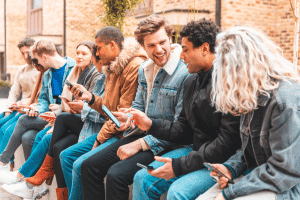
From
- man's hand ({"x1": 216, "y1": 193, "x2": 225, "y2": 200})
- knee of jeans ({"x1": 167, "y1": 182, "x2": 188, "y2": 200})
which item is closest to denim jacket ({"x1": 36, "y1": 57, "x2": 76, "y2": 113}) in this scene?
knee of jeans ({"x1": 167, "y1": 182, "x2": 188, "y2": 200})

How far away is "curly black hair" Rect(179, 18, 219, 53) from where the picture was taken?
7.95 ft

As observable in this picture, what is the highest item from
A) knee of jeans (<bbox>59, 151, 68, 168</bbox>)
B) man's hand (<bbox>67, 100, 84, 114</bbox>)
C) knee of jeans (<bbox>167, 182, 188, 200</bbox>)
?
man's hand (<bbox>67, 100, 84, 114</bbox>)

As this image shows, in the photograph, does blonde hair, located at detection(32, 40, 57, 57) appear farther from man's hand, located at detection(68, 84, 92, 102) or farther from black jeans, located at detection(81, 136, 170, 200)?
black jeans, located at detection(81, 136, 170, 200)

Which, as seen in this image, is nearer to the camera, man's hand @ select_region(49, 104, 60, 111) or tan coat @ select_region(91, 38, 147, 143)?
tan coat @ select_region(91, 38, 147, 143)

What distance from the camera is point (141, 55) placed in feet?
11.1

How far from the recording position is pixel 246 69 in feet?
5.59

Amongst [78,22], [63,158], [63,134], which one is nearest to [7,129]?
[63,134]

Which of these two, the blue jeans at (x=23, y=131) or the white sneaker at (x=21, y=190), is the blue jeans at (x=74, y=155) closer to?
the white sneaker at (x=21, y=190)

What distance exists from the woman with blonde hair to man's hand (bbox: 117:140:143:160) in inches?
40.9

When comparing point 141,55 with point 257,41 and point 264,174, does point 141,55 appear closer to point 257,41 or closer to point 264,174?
point 257,41

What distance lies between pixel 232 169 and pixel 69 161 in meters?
1.89

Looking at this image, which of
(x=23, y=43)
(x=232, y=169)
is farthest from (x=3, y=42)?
(x=232, y=169)

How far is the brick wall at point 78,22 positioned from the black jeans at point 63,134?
12.3m

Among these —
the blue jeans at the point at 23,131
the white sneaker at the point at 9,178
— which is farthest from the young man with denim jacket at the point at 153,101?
the blue jeans at the point at 23,131
